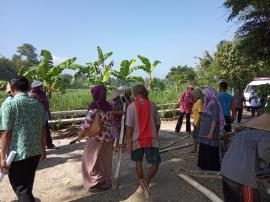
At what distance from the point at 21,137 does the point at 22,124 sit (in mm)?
154

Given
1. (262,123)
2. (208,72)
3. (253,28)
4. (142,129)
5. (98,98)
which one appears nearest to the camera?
(262,123)

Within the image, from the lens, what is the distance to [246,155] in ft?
10.2

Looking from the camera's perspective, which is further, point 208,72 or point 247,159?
point 208,72

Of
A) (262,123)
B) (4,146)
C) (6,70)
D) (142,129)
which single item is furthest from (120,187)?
(6,70)

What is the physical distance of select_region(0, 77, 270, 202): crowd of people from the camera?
317cm

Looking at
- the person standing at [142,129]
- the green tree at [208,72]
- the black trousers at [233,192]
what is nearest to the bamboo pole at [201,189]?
the person standing at [142,129]

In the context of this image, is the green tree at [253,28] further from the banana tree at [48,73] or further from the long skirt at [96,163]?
the banana tree at [48,73]

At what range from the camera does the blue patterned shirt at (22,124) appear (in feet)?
12.4

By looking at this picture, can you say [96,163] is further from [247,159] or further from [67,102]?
[67,102]

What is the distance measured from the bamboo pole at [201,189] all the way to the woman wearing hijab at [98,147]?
4.41 ft

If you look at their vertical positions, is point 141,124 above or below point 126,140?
above

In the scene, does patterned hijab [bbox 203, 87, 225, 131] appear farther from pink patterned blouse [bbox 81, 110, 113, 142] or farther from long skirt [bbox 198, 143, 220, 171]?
pink patterned blouse [bbox 81, 110, 113, 142]

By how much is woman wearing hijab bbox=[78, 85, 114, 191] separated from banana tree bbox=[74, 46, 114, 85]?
1038 centimetres

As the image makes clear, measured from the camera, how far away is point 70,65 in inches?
604
